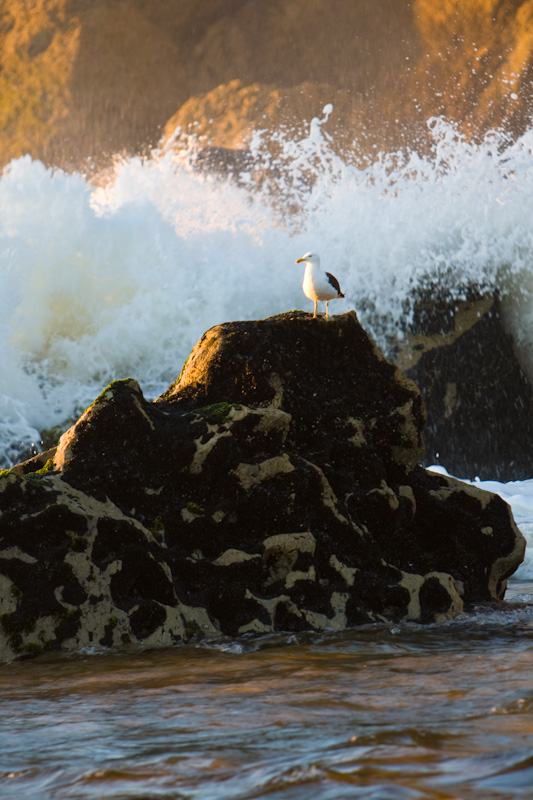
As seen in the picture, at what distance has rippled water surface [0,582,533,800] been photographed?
1.66m

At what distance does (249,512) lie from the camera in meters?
3.39

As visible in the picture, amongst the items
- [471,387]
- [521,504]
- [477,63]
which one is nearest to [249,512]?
[521,504]

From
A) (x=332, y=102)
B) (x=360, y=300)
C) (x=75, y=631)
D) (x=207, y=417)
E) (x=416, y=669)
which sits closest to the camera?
(x=416, y=669)

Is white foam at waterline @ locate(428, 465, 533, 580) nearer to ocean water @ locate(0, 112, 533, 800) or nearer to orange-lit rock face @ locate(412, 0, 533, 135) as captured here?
ocean water @ locate(0, 112, 533, 800)

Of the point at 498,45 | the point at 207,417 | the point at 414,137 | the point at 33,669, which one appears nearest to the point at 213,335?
the point at 207,417

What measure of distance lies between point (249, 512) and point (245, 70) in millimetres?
17924

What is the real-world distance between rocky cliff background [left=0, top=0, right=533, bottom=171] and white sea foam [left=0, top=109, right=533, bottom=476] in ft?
11.0

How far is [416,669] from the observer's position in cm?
264

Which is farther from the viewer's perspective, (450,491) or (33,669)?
(450,491)

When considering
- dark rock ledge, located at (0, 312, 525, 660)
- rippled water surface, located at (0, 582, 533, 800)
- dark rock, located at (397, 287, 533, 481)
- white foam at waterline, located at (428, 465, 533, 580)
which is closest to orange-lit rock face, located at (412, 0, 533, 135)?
dark rock, located at (397, 287, 533, 481)

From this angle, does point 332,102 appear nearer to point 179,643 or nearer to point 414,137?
point 414,137

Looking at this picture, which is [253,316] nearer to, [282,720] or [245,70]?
[282,720]

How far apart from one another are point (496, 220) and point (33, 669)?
33.3 feet

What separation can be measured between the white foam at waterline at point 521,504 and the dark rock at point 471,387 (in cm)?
37
